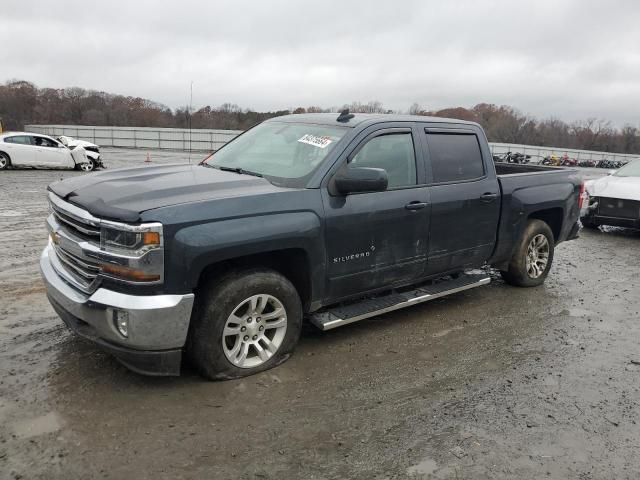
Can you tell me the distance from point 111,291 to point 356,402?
180cm

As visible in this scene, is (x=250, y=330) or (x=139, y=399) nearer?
Result: (x=139, y=399)

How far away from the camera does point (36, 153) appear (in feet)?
62.7

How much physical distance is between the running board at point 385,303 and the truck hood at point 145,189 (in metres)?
1.14

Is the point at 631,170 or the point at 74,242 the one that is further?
the point at 631,170

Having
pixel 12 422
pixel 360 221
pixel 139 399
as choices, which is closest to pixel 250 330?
pixel 139 399

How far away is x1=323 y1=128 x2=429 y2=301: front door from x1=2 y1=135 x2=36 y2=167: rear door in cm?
1848

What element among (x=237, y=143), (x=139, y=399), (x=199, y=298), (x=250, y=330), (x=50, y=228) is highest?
(x=237, y=143)

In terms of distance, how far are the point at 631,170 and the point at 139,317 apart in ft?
37.1

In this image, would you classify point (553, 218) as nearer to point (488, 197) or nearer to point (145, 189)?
point (488, 197)

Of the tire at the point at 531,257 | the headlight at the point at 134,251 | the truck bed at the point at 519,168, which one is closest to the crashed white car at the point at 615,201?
the truck bed at the point at 519,168

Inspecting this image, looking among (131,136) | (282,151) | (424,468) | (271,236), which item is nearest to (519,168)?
(282,151)

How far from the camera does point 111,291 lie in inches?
129

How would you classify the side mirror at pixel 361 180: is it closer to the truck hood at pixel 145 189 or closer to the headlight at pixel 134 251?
the truck hood at pixel 145 189

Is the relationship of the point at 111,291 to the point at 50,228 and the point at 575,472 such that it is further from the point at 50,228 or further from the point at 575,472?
the point at 575,472
